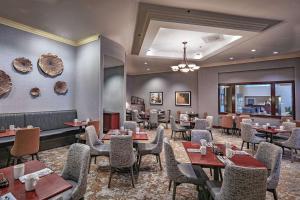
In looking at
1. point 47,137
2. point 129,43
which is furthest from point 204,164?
point 129,43

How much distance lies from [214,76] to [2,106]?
8692 mm

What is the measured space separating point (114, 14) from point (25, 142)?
3395 mm

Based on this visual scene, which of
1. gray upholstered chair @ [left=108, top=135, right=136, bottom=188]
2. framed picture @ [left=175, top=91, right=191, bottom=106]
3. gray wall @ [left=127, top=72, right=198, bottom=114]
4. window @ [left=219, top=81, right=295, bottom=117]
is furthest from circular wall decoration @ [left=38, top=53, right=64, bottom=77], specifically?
Answer: window @ [left=219, top=81, right=295, bottom=117]

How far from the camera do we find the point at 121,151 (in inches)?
114

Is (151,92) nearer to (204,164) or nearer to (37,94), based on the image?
(37,94)

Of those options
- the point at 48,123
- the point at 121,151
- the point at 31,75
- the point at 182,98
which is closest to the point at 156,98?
the point at 182,98

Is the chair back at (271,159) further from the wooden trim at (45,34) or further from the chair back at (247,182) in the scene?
the wooden trim at (45,34)

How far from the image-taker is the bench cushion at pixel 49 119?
501 cm

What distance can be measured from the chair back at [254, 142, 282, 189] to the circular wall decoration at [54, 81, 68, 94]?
229 inches

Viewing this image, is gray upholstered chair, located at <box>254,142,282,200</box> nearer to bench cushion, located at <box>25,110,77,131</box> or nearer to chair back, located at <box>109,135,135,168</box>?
chair back, located at <box>109,135,135,168</box>

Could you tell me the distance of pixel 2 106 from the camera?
4.58 meters

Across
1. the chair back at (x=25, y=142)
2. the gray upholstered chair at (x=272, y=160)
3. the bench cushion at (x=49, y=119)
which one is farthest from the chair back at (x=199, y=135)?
the bench cushion at (x=49, y=119)

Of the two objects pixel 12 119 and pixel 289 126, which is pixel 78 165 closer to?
pixel 12 119

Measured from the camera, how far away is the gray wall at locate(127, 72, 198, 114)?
10201 millimetres
